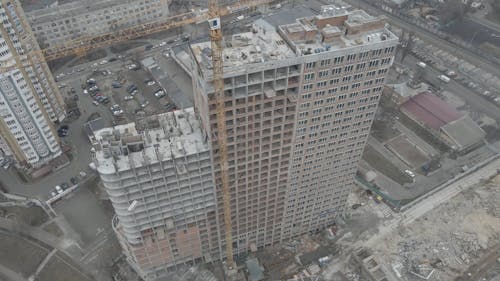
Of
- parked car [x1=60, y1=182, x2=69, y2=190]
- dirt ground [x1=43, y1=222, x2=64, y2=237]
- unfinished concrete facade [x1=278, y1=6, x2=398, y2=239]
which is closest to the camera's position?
unfinished concrete facade [x1=278, y1=6, x2=398, y2=239]

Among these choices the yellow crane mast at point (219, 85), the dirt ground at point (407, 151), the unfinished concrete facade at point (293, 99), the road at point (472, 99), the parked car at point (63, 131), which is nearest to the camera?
the yellow crane mast at point (219, 85)

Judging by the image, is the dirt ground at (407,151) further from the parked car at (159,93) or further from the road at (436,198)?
the parked car at (159,93)

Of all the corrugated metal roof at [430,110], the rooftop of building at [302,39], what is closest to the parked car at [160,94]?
the rooftop of building at [302,39]

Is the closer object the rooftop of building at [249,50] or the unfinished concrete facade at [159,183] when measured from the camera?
the rooftop of building at [249,50]

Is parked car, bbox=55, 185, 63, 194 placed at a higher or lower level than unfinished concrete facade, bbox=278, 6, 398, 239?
lower

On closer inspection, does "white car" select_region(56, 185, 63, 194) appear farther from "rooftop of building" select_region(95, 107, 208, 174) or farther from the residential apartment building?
"rooftop of building" select_region(95, 107, 208, 174)

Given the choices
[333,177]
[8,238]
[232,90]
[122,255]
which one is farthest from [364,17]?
[8,238]

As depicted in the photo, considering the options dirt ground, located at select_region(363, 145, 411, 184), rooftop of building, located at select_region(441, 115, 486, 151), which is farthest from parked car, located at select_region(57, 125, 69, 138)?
rooftop of building, located at select_region(441, 115, 486, 151)

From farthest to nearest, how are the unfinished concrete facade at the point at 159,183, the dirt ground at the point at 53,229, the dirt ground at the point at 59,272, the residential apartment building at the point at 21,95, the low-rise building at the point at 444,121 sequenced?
the low-rise building at the point at 444,121 < the dirt ground at the point at 53,229 < the residential apartment building at the point at 21,95 < the dirt ground at the point at 59,272 < the unfinished concrete facade at the point at 159,183
